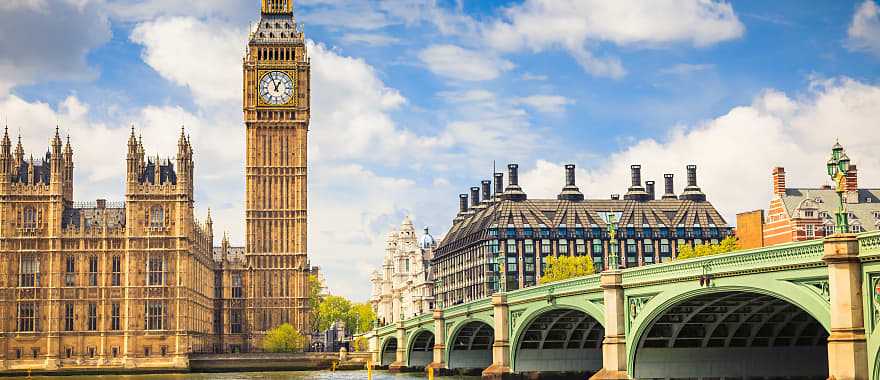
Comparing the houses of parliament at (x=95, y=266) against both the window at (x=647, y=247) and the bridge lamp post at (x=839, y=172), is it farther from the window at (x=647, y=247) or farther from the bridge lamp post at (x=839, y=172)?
the bridge lamp post at (x=839, y=172)

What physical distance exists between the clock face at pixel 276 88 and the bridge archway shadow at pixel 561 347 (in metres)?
84.6

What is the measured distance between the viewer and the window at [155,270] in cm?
13050

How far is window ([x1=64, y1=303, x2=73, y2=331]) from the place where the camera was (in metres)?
129

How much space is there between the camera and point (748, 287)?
47.8m

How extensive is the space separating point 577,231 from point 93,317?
210 feet

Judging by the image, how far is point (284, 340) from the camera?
493 feet

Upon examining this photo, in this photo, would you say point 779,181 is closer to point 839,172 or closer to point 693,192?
point 693,192

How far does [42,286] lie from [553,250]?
64.8 meters

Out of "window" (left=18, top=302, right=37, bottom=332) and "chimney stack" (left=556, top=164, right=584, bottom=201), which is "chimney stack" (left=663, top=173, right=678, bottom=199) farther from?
"window" (left=18, top=302, right=37, bottom=332)

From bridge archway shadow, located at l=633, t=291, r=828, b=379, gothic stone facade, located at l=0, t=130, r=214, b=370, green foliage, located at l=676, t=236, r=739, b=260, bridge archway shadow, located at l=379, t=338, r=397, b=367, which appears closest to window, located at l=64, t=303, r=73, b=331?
gothic stone facade, located at l=0, t=130, r=214, b=370

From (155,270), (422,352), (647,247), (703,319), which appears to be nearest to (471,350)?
(422,352)

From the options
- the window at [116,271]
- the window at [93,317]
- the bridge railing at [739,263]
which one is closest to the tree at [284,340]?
the window at [116,271]

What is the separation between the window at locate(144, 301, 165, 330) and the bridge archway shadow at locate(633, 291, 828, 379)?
256 ft

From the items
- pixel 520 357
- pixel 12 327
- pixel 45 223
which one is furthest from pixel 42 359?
pixel 520 357
